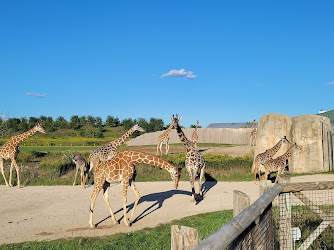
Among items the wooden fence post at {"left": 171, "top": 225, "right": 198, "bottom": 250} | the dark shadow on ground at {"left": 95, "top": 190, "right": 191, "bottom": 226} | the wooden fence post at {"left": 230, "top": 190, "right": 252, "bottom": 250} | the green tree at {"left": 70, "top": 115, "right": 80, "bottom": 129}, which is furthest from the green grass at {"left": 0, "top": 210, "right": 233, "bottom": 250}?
the green tree at {"left": 70, "top": 115, "right": 80, "bottom": 129}

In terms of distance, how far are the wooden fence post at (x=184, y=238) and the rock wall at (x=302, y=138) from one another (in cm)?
1532

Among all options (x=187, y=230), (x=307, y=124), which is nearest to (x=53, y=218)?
(x=187, y=230)

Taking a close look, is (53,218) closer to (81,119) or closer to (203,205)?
(203,205)

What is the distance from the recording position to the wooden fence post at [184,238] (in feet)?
7.22

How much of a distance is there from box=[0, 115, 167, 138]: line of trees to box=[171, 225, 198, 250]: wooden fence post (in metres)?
56.4

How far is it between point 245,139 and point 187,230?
4162cm

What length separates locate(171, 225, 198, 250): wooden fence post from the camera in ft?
7.22

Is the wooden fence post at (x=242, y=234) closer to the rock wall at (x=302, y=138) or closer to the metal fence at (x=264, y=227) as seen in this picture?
the metal fence at (x=264, y=227)

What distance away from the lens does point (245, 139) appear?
140 feet

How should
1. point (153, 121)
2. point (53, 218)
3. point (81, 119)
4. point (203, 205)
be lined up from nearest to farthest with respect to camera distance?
point (53, 218)
point (203, 205)
point (153, 121)
point (81, 119)

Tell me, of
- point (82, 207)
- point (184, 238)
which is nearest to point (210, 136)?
point (82, 207)

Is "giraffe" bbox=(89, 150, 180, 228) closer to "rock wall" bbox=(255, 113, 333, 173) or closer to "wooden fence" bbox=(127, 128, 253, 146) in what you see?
"rock wall" bbox=(255, 113, 333, 173)

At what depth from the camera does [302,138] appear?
1727 cm

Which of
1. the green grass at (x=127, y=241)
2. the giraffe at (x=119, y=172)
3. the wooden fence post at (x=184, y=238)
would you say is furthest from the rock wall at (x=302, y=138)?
the wooden fence post at (x=184, y=238)
